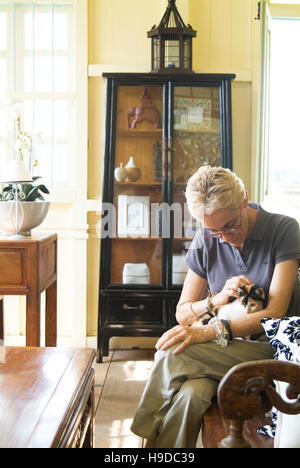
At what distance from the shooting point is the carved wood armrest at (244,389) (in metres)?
1.22

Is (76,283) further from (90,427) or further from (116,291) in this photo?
(90,427)

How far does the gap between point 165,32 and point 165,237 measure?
1360mm

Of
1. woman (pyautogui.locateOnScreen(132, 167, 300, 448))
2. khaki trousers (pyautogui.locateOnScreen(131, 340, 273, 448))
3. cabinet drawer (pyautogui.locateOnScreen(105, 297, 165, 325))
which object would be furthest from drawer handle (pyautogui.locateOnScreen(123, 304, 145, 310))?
khaki trousers (pyautogui.locateOnScreen(131, 340, 273, 448))

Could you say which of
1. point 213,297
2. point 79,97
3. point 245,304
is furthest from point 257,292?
point 79,97

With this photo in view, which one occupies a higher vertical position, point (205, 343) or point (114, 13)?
point (114, 13)

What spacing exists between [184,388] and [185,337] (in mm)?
176

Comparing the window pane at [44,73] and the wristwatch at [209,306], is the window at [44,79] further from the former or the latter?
the wristwatch at [209,306]

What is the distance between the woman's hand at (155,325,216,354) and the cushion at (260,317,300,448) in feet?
0.88

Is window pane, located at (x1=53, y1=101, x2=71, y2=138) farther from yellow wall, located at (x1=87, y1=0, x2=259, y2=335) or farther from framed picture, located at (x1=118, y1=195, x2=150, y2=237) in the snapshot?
framed picture, located at (x1=118, y1=195, x2=150, y2=237)

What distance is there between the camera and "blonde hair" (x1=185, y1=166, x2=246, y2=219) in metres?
1.98

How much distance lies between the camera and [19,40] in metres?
4.02

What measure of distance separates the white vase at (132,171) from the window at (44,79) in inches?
16.4
